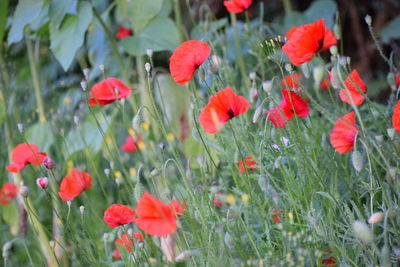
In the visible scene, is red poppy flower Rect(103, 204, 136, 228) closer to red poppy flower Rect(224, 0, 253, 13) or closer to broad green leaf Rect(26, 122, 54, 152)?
red poppy flower Rect(224, 0, 253, 13)

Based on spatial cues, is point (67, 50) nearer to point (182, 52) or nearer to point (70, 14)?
point (70, 14)

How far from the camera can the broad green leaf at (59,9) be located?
1513 mm

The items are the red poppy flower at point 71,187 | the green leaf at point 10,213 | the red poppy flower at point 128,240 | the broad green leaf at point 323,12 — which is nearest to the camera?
the red poppy flower at point 128,240

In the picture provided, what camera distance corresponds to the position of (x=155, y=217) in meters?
0.86

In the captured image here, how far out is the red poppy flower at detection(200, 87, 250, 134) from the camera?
967mm

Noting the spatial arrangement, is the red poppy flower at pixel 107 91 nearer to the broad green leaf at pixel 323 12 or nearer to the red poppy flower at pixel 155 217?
the red poppy flower at pixel 155 217

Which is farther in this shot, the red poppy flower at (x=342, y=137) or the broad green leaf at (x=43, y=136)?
the broad green leaf at (x=43, y=136)

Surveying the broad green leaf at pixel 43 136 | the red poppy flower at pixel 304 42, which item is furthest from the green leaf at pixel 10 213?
the red poppy flower at pixel 304 42

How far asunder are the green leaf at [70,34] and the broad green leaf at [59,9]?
5 centimetres

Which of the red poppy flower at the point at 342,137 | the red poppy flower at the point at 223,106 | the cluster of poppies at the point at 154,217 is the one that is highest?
the red poppy flower at the point at 223,106

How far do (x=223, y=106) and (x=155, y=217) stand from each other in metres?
0.24

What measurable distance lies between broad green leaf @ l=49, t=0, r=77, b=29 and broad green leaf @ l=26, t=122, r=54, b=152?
0.33 m

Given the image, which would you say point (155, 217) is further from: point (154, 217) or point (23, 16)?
point (23, 16)

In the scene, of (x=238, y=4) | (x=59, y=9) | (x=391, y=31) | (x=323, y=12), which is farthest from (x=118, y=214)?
(x=391, y=31)
